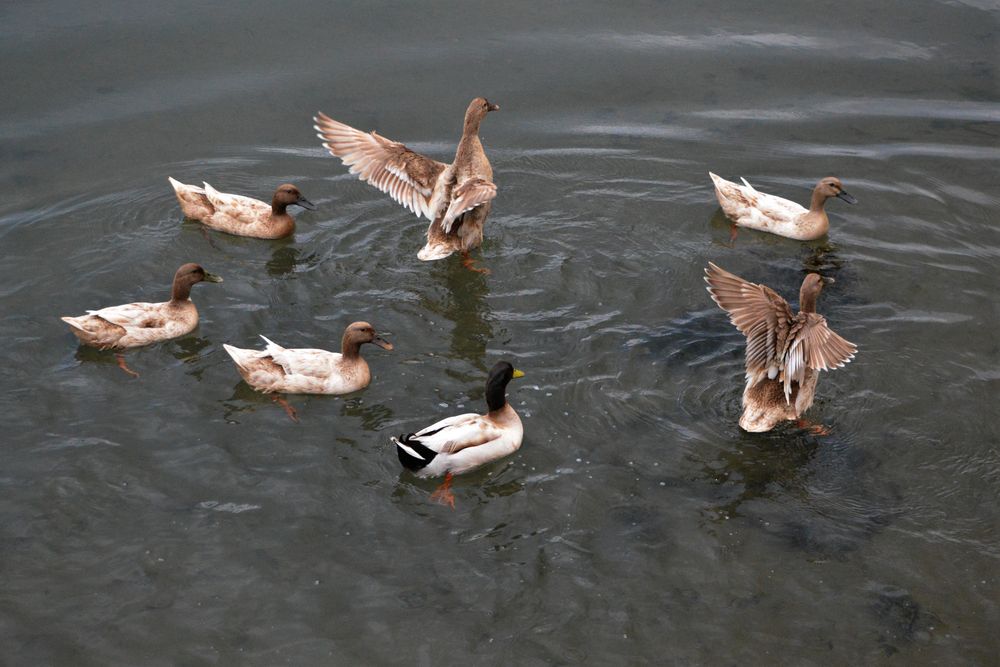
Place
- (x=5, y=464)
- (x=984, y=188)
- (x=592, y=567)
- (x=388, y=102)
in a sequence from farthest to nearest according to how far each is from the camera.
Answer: (x=388, y=102)
(x=984, y=188)
(x=5, y=464)
(x=592, y=567)

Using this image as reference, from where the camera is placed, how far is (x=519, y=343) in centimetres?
1067

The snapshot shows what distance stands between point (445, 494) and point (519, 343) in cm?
234

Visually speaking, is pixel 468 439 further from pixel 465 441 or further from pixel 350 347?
pixel 350 347

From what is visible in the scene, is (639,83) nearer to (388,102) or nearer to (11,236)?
(388,102)

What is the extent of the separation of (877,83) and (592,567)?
10851 millimetres

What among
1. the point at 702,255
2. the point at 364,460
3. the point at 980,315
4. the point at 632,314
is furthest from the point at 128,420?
the point at 980,315

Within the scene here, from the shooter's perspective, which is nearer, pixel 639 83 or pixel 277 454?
pixel 277 454

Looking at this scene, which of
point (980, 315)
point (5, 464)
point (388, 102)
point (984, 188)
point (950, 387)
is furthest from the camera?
point (388, 102)

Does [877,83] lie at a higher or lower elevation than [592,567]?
higher

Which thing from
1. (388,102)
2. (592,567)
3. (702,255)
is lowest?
(592,567)

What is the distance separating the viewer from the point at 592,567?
799 centimetres

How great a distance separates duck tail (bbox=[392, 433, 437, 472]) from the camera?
8.62m

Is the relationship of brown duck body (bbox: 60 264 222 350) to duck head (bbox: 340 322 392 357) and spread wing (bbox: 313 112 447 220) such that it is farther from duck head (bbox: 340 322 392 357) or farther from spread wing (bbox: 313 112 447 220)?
spread wing (bbox: 313 112 447 220)

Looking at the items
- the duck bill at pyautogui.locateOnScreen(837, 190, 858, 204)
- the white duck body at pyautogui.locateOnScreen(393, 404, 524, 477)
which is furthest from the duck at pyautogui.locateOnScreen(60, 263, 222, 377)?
the duck bill at pyautogui.locateOnScreen(837, 190, 858, 204)
